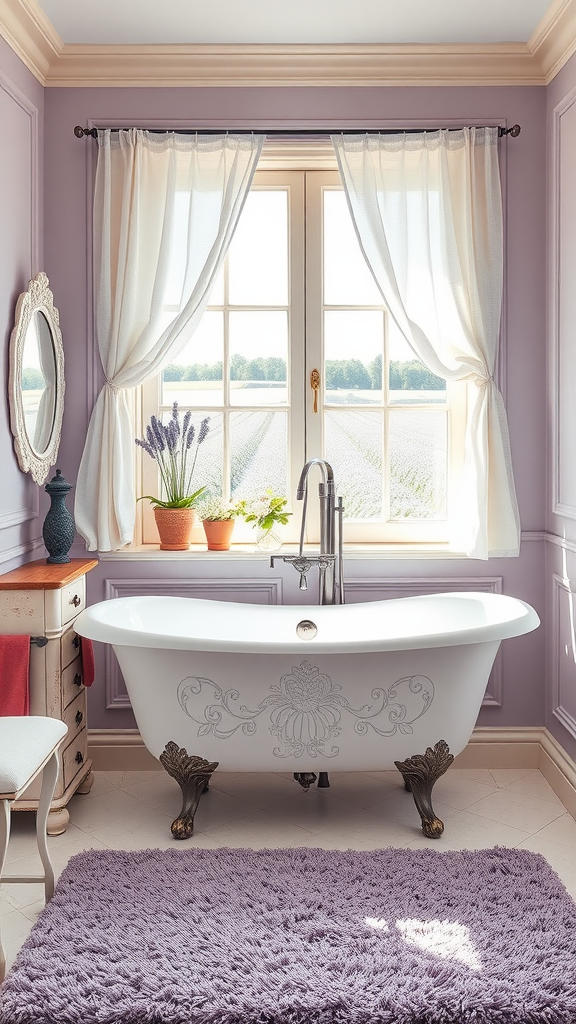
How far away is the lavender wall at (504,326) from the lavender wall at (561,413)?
0.21ft

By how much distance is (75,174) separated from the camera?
3328 mm

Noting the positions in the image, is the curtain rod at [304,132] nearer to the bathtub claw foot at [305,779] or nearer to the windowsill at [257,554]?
the windowsill at [257,554]

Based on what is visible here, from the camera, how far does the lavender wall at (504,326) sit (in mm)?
3307

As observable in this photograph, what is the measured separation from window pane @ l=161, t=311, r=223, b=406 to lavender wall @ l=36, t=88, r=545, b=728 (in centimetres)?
38

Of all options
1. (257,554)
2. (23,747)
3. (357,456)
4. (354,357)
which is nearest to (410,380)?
(354,357)

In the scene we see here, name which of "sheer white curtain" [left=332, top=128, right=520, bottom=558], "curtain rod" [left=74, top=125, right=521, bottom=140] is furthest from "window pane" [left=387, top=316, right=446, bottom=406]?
"curtain rod" [left=74, top=125, right=521, bottom=140]

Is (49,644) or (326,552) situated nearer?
(49,644)

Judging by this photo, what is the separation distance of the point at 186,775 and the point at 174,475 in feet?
4.07

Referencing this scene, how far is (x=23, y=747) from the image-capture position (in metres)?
2.12

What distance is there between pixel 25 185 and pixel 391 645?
84.6 inches

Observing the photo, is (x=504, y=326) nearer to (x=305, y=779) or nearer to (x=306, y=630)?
(x=306, y=630)

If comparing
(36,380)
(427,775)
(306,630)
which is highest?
(36,380)

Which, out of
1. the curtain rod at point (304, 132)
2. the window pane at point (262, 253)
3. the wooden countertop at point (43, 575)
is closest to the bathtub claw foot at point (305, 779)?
the wooden countertop at point (43, 575)

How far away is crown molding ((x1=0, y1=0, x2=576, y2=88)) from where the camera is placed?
3.19m
